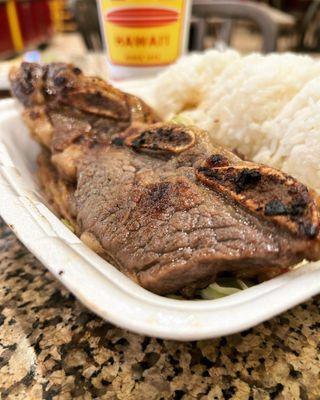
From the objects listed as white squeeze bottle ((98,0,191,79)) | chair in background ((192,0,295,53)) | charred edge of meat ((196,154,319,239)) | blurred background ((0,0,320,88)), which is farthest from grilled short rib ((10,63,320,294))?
chair in background ((192,0,295,53))

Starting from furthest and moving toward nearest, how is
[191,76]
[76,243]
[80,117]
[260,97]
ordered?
[191,76], [260,97], [80,117], [76,243]

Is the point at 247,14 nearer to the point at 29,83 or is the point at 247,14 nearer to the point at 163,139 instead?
the point at 29,83

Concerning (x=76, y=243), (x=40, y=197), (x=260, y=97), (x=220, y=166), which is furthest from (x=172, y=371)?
(x=260, y=97)

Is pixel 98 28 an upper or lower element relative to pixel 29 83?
lower

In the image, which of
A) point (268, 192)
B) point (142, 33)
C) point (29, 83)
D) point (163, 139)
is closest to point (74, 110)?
point (29, 83)

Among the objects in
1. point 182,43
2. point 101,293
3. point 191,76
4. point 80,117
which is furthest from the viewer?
point 182,43

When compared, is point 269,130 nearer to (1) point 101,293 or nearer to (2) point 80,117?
(2) point 80,117

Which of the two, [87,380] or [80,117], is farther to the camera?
[80,117]
